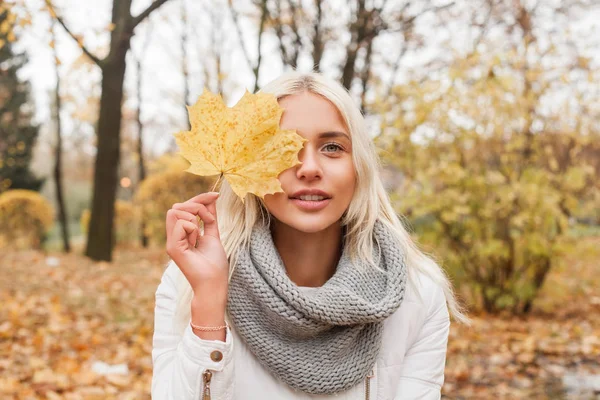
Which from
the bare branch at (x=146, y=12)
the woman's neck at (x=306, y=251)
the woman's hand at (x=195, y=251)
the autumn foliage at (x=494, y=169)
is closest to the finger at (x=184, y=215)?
the woman's hand at (x=195, y=251)

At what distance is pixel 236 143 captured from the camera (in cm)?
136

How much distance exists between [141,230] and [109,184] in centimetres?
688

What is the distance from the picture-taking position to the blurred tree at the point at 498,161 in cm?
530

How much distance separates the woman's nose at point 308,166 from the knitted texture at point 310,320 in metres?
0.25

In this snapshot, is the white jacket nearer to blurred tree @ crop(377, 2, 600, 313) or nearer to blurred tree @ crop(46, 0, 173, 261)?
blurred tree @ crop(377, 2, 600, 313)

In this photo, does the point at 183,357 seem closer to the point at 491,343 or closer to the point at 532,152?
the point at 491,343

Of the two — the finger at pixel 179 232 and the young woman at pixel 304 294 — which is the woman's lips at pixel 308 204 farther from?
the finger at pixel 179 232

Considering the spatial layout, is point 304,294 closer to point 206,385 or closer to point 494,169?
point 206,385

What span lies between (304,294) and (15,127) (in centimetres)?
2184

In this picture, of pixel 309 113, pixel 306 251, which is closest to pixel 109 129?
pixel 306 251

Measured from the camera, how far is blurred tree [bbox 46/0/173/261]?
6.39 metres

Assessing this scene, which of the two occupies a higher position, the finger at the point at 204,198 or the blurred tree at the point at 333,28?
the blurred tree at the point at 333,28

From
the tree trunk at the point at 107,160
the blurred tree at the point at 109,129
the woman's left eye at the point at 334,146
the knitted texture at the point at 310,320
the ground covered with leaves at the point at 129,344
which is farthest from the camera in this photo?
the tree trunk at the point at 107,160

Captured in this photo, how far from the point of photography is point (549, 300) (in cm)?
647
